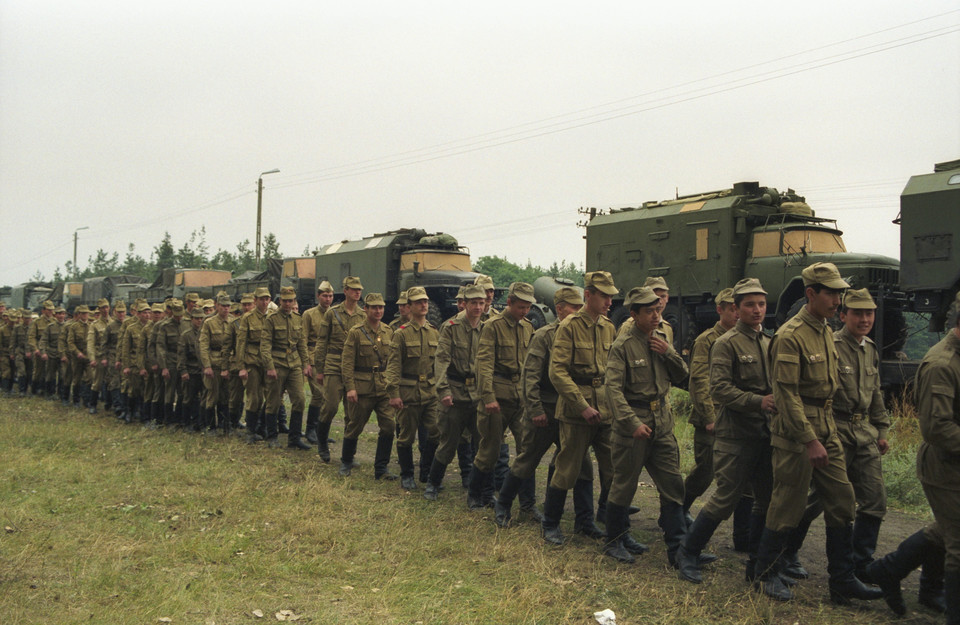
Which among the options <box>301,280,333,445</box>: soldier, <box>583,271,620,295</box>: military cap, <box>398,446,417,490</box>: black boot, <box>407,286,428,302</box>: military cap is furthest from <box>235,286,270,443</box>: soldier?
<box>583,271,620,295</box>: military cap

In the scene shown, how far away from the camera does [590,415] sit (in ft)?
20.9

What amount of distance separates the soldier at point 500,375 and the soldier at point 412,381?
111cm

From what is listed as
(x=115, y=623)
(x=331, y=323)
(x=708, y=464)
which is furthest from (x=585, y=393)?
(x=331, y=323)

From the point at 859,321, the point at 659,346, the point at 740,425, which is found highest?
the point at 859,321

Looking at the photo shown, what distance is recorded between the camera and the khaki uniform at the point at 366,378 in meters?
9.20

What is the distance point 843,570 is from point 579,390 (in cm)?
220

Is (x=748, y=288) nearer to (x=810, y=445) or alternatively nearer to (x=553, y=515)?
(x=810, y=445)

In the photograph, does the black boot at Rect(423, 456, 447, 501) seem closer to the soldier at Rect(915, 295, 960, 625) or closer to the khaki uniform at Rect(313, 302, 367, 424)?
the khaki uniform at Rect(313, 302, 367, 424)

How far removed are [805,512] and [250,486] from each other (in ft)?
17.3

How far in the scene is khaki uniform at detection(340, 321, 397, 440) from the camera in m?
9.20

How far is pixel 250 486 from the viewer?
8414 millimetres

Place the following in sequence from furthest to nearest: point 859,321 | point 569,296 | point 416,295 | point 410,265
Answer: point 410,265
point 416,295
point 569,296
point 859,321

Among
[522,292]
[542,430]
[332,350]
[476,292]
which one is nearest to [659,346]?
[542,430]

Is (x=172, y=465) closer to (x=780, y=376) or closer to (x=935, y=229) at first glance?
(x=780, y=376)
